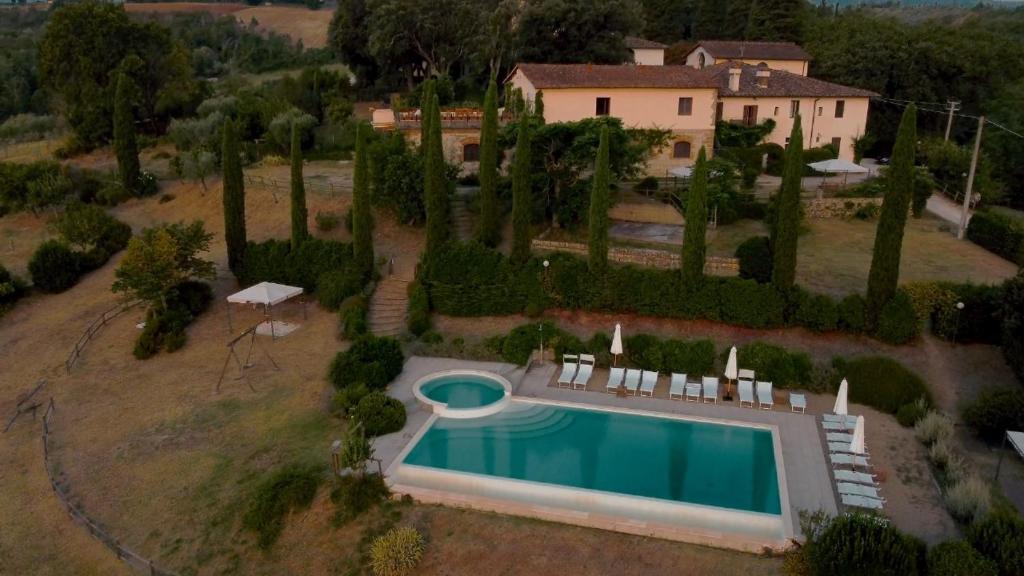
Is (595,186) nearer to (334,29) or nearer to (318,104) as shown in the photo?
(318,104)

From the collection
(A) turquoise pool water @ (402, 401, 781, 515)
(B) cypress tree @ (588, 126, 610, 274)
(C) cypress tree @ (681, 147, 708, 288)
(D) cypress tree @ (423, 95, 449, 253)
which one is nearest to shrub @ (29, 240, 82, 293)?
(D) cypress tree @ (423, 95, 449, 253)

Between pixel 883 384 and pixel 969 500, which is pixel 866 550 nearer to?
pixel 969 500

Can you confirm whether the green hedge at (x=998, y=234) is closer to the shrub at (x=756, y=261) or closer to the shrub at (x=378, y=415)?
the shrub at (x=756, y=261)

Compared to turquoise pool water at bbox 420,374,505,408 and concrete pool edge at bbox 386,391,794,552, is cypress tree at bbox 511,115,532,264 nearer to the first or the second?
turquoise pool water at bbox 420,374,505,408

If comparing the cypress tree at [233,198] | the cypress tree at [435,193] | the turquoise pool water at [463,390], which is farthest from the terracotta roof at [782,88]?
the turquoise pool water at [463,390]

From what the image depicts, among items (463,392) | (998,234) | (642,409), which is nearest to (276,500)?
(463,392)

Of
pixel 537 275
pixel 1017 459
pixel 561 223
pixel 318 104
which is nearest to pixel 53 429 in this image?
pixel 537 275
